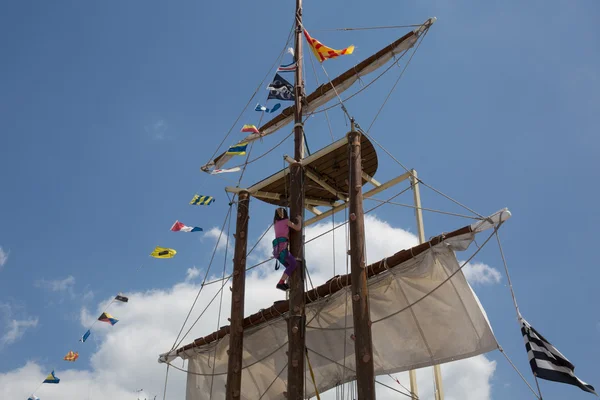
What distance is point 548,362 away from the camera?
6.84 metres

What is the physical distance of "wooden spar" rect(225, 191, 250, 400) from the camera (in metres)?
9.02

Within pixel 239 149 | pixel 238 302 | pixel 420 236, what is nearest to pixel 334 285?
pixel 238 302

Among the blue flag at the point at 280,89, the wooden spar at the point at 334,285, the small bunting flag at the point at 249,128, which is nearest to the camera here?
the wooden spar at the point at 334,285

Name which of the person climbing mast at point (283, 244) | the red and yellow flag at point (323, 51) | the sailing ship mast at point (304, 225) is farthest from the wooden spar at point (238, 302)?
the red and yellow flag at point (323, 51)

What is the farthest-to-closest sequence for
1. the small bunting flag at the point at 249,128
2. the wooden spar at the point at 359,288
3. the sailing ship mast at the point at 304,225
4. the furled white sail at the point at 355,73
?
the small bunting flag at the point at 249,128, the furled white sail at the point at 355,73, the sailing ship mast at the point at 304,225, the wooden spar at the point at 359,288

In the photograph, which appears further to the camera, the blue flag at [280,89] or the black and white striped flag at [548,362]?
the blue flag at [280,89]

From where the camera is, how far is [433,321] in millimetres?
9000

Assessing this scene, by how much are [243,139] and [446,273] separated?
6.93m

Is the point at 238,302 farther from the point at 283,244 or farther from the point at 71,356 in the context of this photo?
the point at 71,356

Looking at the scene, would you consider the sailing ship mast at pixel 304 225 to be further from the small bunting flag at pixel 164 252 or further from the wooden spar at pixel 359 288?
the small bunting flag at pixel 164 252

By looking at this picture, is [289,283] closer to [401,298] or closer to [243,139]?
[401,298]

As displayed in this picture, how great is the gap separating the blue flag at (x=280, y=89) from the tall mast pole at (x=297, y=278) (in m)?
0.13

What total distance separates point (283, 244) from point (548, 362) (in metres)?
4.28

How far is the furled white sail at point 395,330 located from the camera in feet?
28.3
